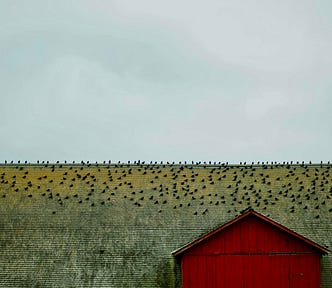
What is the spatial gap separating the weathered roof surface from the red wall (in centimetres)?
126

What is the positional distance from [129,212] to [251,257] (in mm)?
7607

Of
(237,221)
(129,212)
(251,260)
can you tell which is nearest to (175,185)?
(129,212)

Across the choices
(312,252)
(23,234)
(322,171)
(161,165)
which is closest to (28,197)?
(23,234)

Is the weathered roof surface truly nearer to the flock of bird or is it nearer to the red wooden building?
the flock of bird

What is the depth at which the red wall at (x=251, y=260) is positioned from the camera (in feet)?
78.7

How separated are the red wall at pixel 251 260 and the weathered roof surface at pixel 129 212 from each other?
126 centimetres

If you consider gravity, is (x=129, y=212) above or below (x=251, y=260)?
above

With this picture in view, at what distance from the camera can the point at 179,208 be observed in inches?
1134

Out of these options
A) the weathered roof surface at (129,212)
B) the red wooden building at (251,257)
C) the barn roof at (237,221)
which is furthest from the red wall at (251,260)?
the weathered roof surface at (129,212)

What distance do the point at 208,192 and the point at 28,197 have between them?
10.5 m

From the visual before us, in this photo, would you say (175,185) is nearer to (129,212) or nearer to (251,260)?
(129,212)

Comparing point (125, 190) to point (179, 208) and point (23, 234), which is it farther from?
point (23, 234)

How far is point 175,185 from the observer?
102 feet

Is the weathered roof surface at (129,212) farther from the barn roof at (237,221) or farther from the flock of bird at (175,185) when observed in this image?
the barn roof at (237,221)
